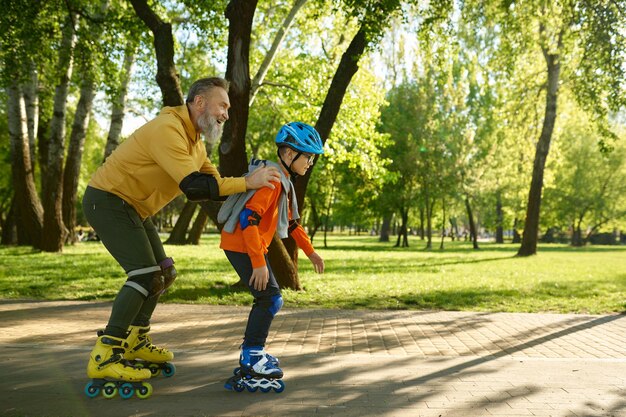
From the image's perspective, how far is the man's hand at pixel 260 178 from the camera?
361cm

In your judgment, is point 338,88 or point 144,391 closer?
point 144,391

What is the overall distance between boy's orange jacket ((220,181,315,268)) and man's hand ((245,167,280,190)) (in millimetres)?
92

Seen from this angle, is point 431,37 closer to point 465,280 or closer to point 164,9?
point 465,280

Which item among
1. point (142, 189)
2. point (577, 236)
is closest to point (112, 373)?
point (142, 189)

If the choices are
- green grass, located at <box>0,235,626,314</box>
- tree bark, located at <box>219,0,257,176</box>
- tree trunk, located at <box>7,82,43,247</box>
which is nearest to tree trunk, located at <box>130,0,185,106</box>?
tree bark, located at <box>219,0,257,176</box>

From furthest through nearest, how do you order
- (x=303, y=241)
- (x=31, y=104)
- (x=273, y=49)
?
(x=31, y=104), (x=273, y=49), (x=303, y=241)

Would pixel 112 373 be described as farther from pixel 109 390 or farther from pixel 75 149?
pixel 75 149

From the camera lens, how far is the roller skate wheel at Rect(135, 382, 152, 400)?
143 inches

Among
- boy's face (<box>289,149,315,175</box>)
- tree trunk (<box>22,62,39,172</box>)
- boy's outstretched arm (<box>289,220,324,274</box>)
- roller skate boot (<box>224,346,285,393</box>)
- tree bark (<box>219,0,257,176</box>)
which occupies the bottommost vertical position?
roller skate boot (<box>224,346,285,393</box>)

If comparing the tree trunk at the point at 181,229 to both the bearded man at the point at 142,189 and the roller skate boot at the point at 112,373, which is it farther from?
the roller skate boot at the point at 112,373

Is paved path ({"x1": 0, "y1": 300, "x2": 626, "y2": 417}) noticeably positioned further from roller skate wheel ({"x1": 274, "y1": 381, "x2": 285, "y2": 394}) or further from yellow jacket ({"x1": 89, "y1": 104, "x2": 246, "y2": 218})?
yellow jacket ({"x1": 89, "y1": 104, "x2": 246, "y2": 218})

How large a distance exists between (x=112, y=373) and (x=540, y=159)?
23.4m

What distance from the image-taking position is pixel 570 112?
25.2 m

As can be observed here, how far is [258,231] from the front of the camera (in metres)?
3.74
